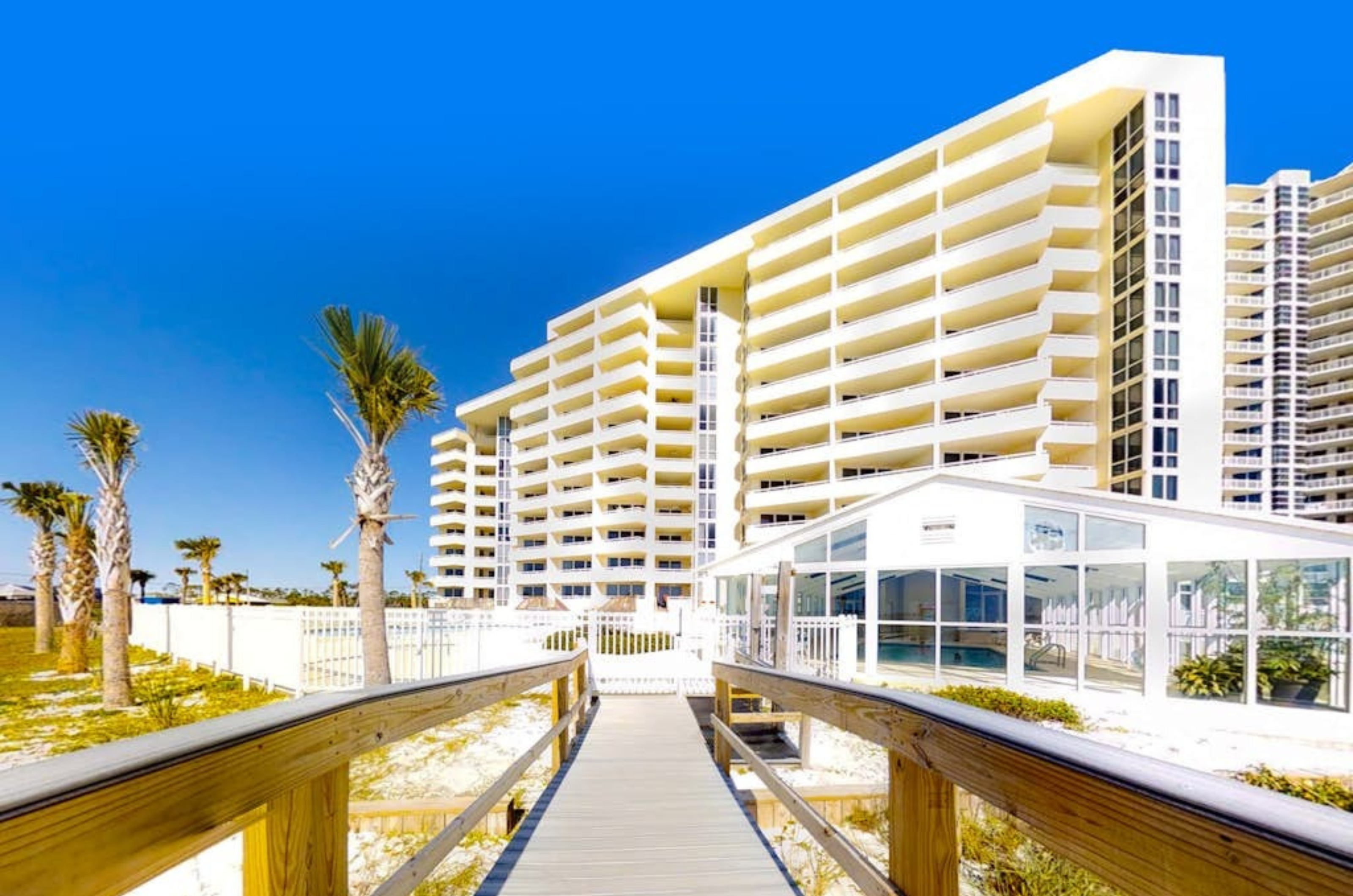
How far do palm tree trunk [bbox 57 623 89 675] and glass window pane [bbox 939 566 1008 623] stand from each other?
20.9m

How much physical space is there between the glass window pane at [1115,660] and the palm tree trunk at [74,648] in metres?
23.0

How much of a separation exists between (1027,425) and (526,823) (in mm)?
24666

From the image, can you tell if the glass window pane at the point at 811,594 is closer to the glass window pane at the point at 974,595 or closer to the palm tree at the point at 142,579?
the glass window pane at the point at 974,595

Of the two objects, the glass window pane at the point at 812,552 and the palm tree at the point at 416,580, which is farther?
the palm tree at the point at 416,580

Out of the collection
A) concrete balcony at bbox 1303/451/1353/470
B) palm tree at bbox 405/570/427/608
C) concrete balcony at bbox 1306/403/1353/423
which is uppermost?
concrete balcony at bbox 1306/403/1353/423

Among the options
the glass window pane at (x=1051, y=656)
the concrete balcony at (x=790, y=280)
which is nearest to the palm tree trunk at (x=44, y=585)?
the glass window pane at (x=1051, y=656)

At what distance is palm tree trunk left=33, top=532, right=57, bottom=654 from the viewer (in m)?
19.3

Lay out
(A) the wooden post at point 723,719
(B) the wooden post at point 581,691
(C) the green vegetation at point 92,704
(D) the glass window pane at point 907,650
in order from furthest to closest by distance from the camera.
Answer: (D) the glass window pane at point 907,650 → (C) the green vegetation at point 92,704 → (B) the wooden post at point 581,691 → (A) the wooden post at point 723,719

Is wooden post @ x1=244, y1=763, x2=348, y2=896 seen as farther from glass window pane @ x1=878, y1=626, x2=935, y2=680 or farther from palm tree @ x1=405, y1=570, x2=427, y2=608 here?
palm tree @ x1=405, y1=570, x2=427, y2=608

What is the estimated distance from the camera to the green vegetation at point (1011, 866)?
13.0 feet

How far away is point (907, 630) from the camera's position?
44.1ft

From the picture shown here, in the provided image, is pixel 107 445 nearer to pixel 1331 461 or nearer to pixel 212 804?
pixel 212 804

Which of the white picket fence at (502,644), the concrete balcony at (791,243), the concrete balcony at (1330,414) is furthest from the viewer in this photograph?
the concrete balcony at (1330,414)

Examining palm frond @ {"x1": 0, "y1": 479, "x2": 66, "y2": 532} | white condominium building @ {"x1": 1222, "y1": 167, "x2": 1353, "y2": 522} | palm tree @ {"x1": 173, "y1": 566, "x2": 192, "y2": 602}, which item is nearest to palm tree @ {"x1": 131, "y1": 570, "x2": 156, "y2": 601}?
palm tree @ {"x1": 173, "y1": 566, "x2": 192, "y2": 602}
